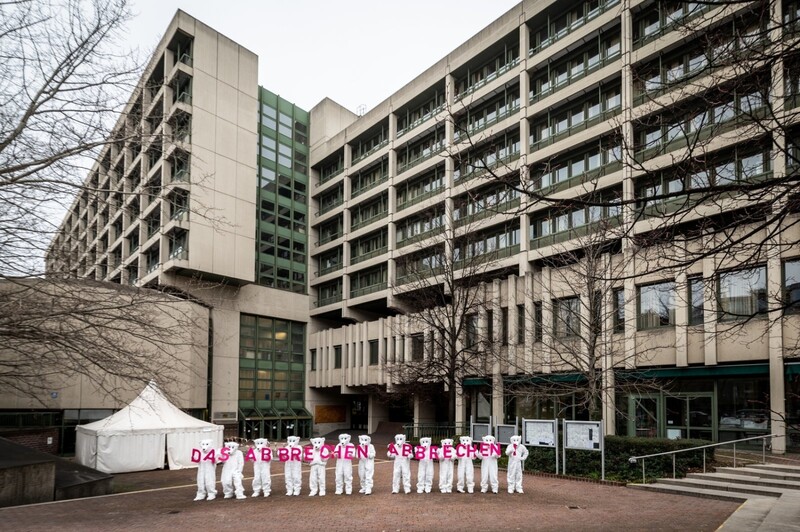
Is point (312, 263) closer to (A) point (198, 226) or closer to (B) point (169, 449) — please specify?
(A) point (198, 226)

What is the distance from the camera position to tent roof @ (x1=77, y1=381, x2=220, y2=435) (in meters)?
23.7

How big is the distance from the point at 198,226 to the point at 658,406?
28.1 m

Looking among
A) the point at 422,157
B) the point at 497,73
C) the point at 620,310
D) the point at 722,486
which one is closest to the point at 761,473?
the point at 722,486

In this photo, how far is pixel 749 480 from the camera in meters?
15.8

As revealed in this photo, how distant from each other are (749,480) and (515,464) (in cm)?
617

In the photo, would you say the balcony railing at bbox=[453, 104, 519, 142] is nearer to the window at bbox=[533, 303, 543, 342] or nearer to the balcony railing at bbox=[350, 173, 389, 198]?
the balcony railing at bbox=[350, 173, 389, 198]

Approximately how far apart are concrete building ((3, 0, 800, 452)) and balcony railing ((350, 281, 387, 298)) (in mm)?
449

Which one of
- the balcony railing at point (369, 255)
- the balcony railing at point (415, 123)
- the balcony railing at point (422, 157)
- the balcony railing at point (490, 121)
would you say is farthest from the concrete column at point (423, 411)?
the balcony railing at point (415, 123)

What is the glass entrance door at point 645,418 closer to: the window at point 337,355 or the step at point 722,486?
the step at point 722,486

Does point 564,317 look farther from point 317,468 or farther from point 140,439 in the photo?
point 140,439

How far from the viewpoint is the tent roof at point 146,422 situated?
77.7ft

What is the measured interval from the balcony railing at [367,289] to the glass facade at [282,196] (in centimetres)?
534

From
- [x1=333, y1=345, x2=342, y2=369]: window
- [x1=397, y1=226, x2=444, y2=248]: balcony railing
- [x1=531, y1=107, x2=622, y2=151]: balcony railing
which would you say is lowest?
[x1=333, y1=345, x2=342, y2=369]: window

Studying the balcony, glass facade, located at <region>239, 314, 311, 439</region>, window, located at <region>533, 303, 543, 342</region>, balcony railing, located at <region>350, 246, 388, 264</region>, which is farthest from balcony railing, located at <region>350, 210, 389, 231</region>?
window, located at <region>533, 303, 543, 342</region>
